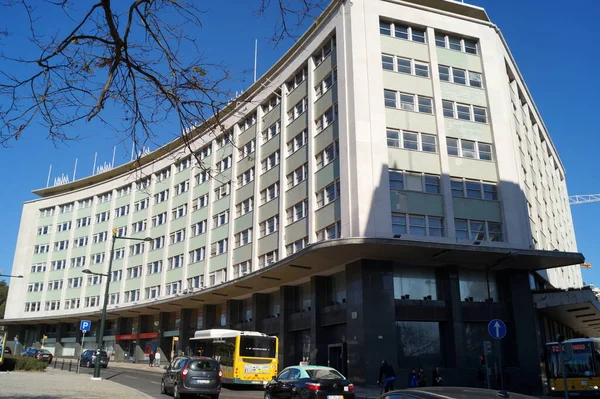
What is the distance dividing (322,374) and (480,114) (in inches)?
915

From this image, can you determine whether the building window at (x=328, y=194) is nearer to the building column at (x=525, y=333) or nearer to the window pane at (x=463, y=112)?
the window pane at (x=463, y=112)

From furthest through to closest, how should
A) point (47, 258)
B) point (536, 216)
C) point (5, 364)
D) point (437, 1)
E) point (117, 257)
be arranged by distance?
point (47, 258), point (117, 257), point (536, 216), point (437, 1), point (5, 364)

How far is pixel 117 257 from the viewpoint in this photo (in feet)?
195

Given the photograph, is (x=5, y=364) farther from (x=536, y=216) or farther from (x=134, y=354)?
(x=536, y=216)

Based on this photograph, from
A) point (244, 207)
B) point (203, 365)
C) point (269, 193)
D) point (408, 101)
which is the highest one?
point (408, 101)

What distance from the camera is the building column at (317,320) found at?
3095 centimetres

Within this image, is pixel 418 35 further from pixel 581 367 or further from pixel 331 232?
pixel 581 367

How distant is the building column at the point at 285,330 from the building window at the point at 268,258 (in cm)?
203

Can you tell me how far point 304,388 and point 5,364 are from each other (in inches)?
767

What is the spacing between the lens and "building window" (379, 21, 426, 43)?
111 ft

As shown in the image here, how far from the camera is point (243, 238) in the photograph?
4166cm

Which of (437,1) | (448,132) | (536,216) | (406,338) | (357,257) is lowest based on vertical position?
(406,338)

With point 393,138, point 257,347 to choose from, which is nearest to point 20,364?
point 257,347

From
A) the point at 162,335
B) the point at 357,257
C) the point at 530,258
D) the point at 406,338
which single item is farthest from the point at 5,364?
the point at 530,258
